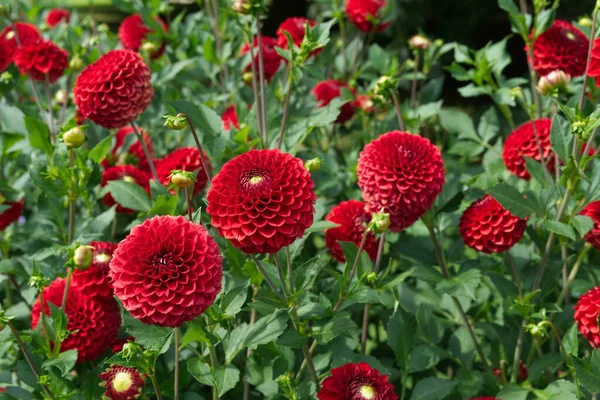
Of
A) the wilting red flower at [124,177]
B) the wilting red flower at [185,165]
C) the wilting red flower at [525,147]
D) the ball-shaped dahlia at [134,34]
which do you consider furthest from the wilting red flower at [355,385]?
the ball-shaped dahlia at [134,34]

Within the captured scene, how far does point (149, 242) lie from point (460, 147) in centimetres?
137

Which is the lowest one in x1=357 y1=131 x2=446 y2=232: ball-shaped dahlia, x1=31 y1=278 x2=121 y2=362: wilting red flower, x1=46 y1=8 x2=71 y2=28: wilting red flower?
x1=46 y1=8 x2=71 y2=28: wilting red flower

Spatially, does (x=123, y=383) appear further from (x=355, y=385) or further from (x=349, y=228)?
(x=349, y=228)

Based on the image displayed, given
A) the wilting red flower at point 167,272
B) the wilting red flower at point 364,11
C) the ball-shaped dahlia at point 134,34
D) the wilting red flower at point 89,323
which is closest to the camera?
the wilting red flower at point 167,272

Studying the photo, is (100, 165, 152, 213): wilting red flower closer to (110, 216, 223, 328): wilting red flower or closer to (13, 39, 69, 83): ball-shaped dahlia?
(13, 39, 69, 83): ball-shaped dahlia

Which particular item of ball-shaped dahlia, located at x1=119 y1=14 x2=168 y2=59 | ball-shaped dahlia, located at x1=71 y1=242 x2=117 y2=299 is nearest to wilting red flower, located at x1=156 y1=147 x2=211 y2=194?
ball-shaped dahlia, located at x1=71 y1=242 x2=117 y2=299

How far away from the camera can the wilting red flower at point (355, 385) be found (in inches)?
49.8

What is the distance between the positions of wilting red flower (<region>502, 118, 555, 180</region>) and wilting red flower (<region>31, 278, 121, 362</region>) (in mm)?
1094

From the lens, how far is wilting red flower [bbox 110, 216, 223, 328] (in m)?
1.12

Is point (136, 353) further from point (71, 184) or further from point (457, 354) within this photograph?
point (457, 354)

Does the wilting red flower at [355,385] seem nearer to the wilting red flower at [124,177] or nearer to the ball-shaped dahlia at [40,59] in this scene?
the wilting red flower at [124,177]

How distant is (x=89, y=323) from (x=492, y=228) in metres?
0.92

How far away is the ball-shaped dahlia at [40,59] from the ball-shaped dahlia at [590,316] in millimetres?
1624

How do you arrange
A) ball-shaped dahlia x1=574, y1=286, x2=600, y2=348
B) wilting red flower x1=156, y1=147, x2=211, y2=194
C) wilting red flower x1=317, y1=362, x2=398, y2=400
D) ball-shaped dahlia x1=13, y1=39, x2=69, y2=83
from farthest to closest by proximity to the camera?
ball-shaped dahlia x1=13, y1=39, x2=69, y2=83
wilting red flower x1=156, y1=147, x2=211, y2=194
ball-shaped dahlia x1=574, y1=286, x2=600, y2=348
wilting red flower x1=317, y1=362, x2=398, y2=400
